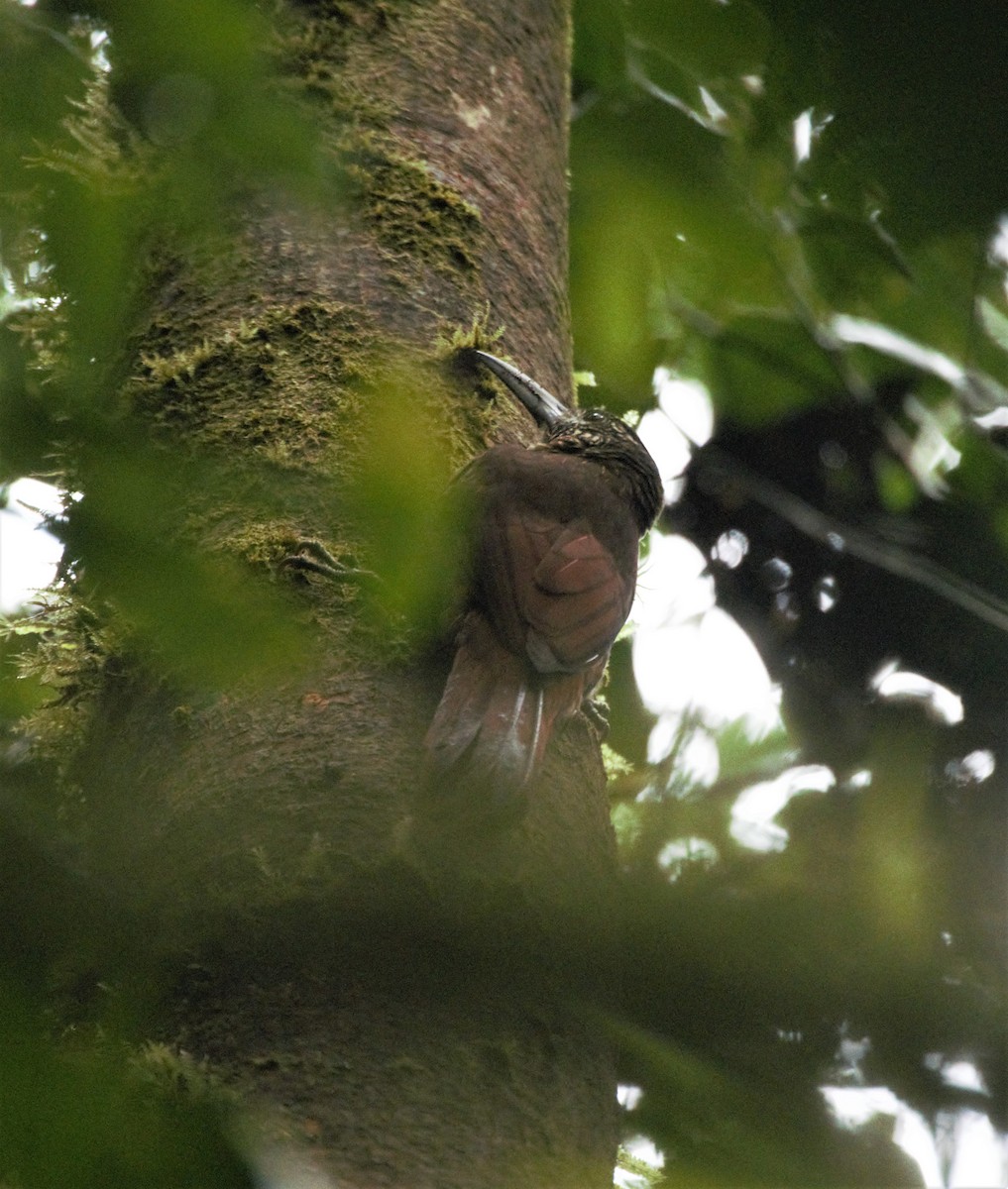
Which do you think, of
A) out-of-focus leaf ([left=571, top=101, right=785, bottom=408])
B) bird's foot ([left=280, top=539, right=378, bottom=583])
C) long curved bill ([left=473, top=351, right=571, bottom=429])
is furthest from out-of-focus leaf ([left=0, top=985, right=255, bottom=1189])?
out-of-focus leaf ([left=571, top=101, right=785, bottom=408])

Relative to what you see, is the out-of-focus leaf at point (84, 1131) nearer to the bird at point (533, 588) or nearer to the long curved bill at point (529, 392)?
the bird at point (533, 588)

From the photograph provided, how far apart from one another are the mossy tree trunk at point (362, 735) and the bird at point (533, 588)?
0.20ft

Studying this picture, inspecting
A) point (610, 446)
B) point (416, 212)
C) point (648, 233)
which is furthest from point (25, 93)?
point (648, 233)

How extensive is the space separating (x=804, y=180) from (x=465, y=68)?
69.3 inches

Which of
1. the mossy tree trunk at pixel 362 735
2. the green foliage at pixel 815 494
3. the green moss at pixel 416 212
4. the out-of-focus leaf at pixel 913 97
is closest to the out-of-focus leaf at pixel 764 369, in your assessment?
the green foliage at pixel 815 494

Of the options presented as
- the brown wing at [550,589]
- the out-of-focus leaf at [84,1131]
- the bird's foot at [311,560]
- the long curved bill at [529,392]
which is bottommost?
the brown wing at [550,589]

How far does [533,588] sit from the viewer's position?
8.87 ft

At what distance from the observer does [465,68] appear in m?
2.96

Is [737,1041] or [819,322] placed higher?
[819,322]

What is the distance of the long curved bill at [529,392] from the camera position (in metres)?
2.55

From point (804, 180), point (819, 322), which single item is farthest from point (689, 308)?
point (804, 180)

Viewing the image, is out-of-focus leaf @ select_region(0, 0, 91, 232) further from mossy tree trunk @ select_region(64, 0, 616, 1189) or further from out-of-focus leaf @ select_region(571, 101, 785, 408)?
out-of-focus leaf @ select_region(571, 101, 785, 408)

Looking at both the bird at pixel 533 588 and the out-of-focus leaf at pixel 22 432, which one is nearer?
the out-of-focus leaf at pixel 22 432

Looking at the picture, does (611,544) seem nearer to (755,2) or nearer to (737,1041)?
(755,2)
